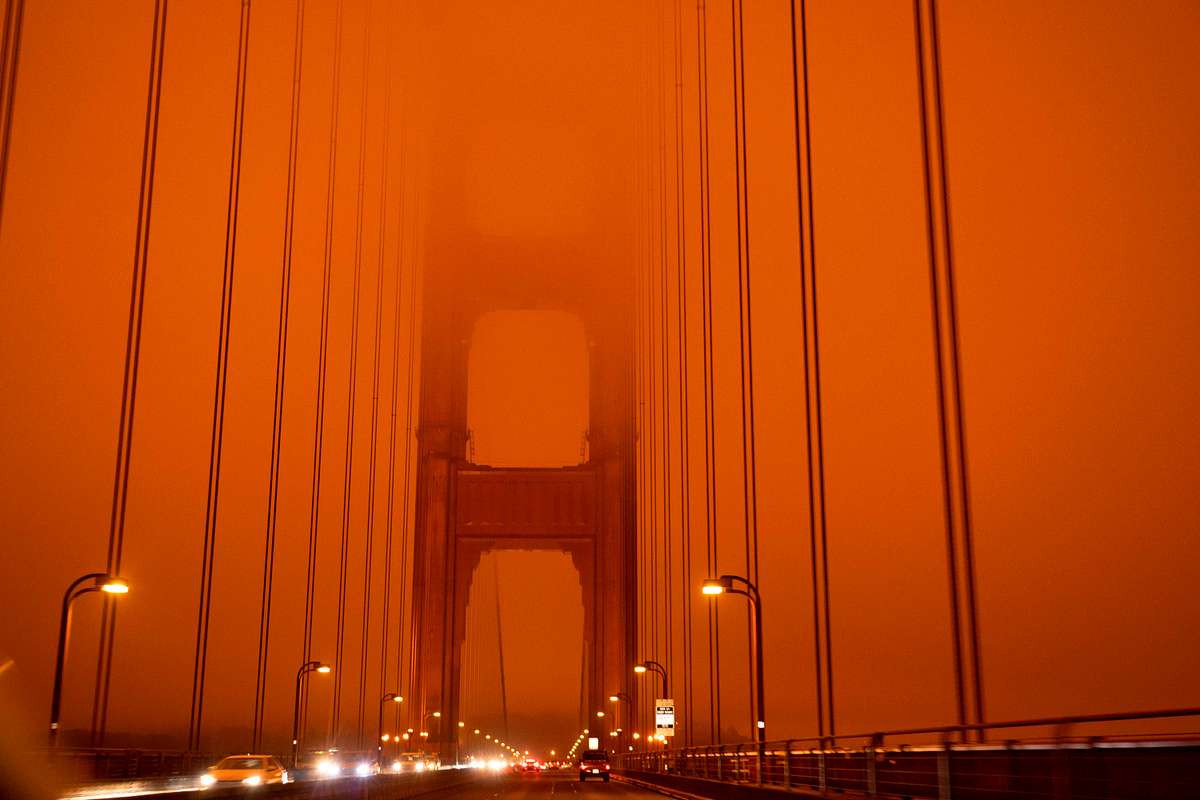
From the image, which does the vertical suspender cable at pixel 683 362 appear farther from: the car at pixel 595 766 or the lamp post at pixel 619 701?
the car at pixel 595 766

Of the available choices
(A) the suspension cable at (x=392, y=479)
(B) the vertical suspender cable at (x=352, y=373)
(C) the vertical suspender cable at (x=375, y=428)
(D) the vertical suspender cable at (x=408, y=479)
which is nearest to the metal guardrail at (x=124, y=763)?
(B) the vertical suspender cable at (x=352, y=373)

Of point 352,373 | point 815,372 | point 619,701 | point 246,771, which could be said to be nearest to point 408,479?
point 619,701

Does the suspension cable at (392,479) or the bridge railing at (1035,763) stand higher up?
the suspension cable at (392,479)

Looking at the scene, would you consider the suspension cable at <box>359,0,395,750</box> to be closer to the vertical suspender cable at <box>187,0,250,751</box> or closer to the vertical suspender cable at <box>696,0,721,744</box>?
the vertical suspender cable at <box>696,0,721,744</box>

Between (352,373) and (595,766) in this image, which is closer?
(352,373)

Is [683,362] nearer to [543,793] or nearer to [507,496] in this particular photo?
[507,496]

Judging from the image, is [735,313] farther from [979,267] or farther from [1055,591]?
[979,267]
